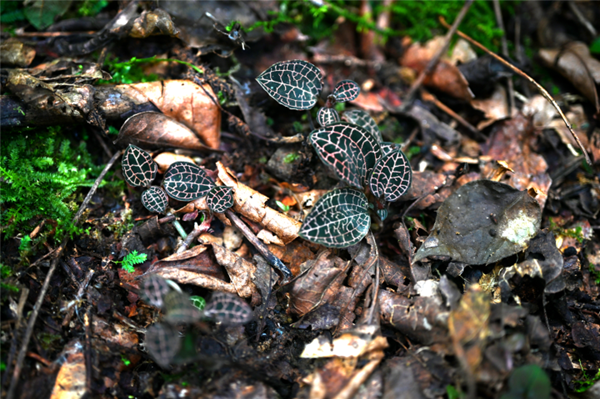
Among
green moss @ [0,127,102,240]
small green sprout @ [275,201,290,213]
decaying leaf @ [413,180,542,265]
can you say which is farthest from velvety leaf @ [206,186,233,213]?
decaying leaf @ [413,180,542,265]

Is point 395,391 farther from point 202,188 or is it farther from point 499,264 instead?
point 202,188

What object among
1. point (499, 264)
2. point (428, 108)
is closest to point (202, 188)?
point (499, 264)

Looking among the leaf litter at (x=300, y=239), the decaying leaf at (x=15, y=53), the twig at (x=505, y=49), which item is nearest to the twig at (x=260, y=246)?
the leaf litter at (x=300, y=239)

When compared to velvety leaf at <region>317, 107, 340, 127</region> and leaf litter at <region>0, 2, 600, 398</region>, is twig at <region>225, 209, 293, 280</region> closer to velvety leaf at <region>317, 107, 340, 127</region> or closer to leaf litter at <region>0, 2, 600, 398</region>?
leaf litter at <region>0, 2, 600, 398</region>

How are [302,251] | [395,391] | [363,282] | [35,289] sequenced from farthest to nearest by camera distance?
[302,251]
[363,282]
[35,289]
[395,391]

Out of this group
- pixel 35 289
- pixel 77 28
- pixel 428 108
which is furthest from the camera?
pixel 428 108

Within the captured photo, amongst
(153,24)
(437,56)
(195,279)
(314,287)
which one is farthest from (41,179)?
(437,56)

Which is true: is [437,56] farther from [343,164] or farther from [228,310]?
[228,310]
